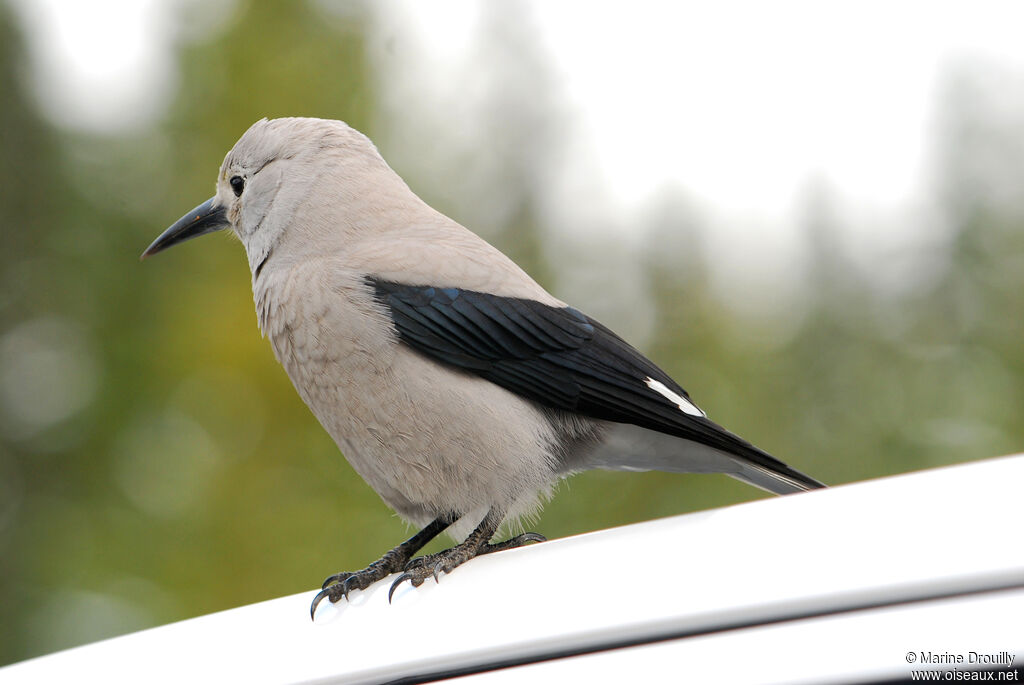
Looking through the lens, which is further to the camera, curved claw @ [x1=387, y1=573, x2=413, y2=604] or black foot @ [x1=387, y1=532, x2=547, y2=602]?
black foot @ [x1=387, y1=532, x2=547, y2=602]

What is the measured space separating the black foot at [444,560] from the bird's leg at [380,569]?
108 millimetres

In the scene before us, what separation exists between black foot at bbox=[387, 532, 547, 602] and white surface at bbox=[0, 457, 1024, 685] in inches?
5.0

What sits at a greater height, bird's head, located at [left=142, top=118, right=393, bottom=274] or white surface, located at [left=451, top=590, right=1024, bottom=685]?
bird's head, located at [left=142, top=118, right=393, bottom=274]

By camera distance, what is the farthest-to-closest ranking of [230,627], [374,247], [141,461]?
[141,461]
[374,247]
[230,627]

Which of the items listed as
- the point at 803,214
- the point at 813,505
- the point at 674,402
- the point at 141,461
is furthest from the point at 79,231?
the point at 813,505

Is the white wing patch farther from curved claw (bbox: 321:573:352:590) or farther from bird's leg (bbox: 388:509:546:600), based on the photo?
curved claw (bbox: 321:573:352:590)

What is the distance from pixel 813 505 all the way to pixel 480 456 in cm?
115

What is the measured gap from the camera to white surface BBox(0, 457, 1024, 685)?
1.00 metres

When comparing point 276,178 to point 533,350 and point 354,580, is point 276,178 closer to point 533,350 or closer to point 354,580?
point 533,350

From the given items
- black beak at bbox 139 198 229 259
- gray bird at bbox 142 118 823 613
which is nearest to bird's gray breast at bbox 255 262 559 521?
gray bird at bbox 142 118 823 613

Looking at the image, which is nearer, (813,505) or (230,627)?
(813,505)

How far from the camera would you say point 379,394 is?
7.38 ft

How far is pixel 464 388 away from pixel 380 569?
426mm

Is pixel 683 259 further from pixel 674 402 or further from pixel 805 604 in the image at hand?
pixel 805 604
